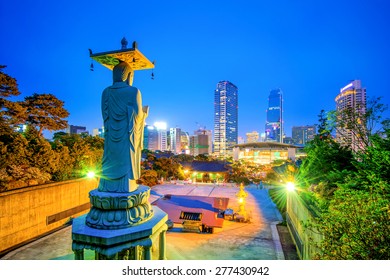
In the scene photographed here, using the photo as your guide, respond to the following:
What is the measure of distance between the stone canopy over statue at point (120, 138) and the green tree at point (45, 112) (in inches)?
426

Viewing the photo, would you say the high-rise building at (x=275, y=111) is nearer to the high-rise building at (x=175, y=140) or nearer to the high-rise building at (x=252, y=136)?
the high-rise building at (x=252, y=136)

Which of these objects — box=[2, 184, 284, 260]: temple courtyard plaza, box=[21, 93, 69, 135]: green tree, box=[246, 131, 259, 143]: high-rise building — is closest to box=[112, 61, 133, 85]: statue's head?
box=[2, 184, 284, 260]: temple courtyard plaza

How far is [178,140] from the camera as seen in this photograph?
12950 cm

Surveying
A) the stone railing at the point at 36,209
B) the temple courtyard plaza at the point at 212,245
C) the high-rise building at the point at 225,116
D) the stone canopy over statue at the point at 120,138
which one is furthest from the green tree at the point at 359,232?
the high-rise building at the point at 225,116

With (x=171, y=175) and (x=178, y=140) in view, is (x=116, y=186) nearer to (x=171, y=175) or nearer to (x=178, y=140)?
(x=171, y=175)

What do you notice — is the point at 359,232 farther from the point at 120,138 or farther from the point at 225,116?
the point at 225,116

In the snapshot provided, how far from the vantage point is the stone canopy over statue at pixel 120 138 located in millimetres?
4785

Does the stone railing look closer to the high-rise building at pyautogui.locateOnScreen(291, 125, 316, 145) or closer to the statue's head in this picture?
the statue's head

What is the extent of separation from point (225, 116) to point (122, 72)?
132129mm

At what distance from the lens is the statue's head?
16.6 ft

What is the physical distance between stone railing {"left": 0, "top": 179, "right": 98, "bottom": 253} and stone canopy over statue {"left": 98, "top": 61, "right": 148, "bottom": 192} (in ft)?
16.6

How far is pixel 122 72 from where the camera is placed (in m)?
5.07

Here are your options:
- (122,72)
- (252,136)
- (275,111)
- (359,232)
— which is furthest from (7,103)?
(275,111)

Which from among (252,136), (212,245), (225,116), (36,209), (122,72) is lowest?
(212,245)
